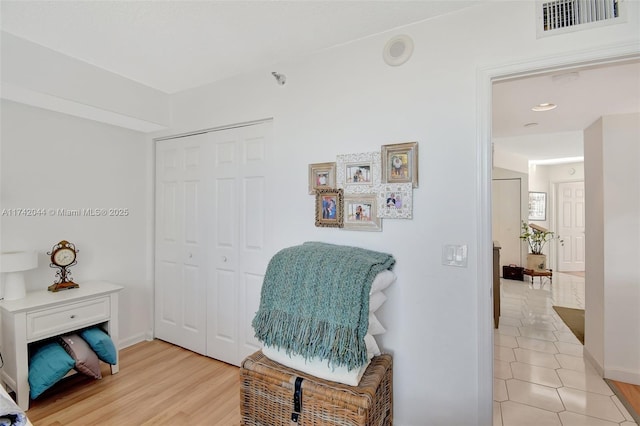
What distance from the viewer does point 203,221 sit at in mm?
2820

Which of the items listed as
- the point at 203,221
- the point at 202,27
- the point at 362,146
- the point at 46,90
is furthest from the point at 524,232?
the point at 46,90

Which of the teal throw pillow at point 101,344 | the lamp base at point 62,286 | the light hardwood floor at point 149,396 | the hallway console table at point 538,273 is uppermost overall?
the lamp base at point 62,286

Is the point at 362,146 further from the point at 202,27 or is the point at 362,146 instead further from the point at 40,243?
the point at 40,243

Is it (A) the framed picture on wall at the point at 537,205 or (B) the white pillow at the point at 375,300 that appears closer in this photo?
(B) the white pillow at the point at 375,300

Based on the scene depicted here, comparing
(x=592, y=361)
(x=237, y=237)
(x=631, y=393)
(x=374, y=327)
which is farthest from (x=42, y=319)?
(x=592, y=361)

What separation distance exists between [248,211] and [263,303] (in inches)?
39.1

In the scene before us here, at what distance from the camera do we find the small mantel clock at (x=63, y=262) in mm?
2420

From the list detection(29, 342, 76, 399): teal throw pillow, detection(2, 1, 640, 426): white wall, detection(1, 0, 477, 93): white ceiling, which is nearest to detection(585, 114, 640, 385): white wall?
detection(2, 1, 640, 426): white wall

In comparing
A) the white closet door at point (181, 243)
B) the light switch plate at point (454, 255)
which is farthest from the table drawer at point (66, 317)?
the light switch plate at point (454, 255)

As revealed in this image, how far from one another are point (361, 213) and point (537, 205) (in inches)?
262

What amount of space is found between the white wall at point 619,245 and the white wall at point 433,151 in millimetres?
1507

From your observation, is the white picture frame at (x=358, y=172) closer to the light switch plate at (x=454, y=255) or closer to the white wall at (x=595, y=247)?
the light switch plate at (x=454, y=255)

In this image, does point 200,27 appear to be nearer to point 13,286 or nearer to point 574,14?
→ point 574,14

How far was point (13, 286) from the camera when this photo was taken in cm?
218
